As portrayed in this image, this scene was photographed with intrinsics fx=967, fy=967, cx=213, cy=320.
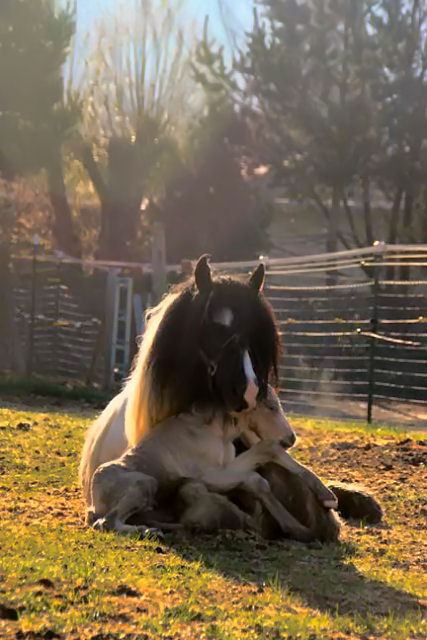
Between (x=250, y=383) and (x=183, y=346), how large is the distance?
1.55 ft

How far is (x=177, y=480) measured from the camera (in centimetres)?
475

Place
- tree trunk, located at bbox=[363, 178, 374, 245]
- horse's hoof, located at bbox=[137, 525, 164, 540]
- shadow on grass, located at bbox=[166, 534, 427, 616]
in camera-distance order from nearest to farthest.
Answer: shadow on grass, located at bbox=[166, 534, 427, 616] → horse's hoof, located at bbox=[137, 525, 164, 540] → tree trunk, located at bbox=[363, 178, 374, 245]

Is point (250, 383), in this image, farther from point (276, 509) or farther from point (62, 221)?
point (62, 221)

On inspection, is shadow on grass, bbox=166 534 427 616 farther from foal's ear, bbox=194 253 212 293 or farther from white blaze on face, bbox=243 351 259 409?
foal's ear, bbox=194 253 212 293

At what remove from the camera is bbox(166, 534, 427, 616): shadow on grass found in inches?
147

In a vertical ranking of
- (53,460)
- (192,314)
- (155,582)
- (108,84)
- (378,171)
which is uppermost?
(108,84)

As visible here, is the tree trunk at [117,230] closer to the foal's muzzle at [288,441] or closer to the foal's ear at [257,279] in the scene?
the foal's ear at [257,279]

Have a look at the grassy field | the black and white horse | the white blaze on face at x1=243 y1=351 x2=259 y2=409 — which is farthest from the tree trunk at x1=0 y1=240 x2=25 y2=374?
the white blaze on face at x1=243 y1=351 x2=259 y2=409

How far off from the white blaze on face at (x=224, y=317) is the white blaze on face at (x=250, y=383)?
183mm

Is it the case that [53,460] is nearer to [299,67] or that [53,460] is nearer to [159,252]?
[159,252]

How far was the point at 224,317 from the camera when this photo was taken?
4805mm

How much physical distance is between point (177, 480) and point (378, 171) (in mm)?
22404

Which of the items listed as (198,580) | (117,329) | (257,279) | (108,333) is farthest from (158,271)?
(198,580)

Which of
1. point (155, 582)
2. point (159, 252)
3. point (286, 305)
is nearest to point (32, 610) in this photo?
point (155, 582)
